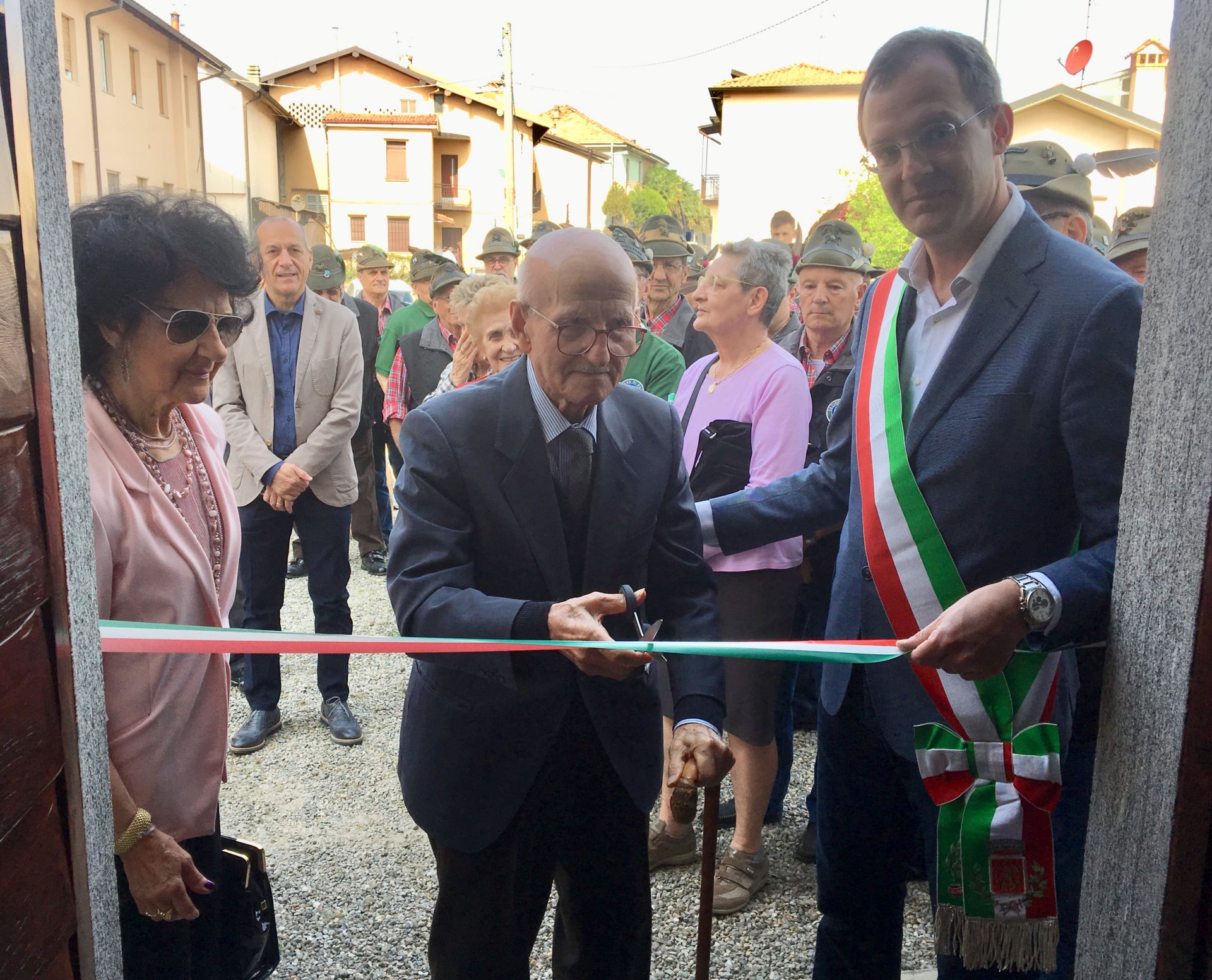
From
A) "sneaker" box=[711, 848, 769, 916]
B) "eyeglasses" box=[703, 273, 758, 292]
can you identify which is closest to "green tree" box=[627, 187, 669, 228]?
"eyeglasses" box=[703, 273, 758, 292]

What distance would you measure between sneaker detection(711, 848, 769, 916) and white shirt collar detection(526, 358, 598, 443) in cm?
215

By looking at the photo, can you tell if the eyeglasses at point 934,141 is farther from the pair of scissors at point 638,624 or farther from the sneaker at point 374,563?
the sneaker at point 374,563

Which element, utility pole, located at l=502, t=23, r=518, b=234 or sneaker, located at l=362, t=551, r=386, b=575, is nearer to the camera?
sneaker, located at l=362, t=551, r=386, b=575

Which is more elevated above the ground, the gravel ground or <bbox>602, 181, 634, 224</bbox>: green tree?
<bbox>602, 181, 634, 224</bbox>: green tree

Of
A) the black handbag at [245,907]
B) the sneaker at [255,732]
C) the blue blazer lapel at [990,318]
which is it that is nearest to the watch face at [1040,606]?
the blue blazer lapel at [990,318]

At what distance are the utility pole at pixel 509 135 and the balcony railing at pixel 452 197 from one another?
72.8ft

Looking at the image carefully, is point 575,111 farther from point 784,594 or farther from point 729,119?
point 784,594

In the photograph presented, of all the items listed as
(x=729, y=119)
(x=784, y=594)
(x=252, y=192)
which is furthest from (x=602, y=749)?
(x=252, y=192)

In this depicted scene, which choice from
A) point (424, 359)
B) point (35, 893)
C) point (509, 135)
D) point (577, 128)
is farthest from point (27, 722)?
point (577, 128)

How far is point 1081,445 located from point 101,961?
5.78 feet

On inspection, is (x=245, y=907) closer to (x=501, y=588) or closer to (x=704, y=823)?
(x=501, y=588)

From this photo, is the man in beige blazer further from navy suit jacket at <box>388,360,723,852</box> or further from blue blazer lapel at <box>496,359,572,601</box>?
blue blazer lapel at <box>496,359,572,601</box>

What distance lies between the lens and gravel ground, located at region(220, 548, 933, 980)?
126 inches

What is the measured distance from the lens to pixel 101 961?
1275mm
